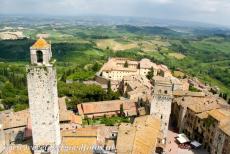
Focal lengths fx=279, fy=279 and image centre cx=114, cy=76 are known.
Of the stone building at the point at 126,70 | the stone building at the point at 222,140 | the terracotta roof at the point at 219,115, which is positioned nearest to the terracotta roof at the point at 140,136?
the stone building at the point at 222,140

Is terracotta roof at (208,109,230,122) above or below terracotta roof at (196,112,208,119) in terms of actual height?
above

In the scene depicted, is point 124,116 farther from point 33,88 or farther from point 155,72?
point 155,72

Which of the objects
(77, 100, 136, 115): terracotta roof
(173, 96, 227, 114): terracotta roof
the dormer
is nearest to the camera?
the dormer

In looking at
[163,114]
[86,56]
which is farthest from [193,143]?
[86,56]

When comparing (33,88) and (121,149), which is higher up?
(33,88)

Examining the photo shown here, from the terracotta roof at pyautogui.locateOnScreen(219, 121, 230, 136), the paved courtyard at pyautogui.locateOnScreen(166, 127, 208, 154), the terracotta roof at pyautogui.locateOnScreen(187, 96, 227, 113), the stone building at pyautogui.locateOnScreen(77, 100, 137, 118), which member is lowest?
the paved courtyard at pyautogui.locateOnScreen(166, 127, 208, 154)

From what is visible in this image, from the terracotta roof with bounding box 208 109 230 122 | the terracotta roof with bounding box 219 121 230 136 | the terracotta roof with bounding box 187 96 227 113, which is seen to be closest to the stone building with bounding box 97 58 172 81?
the terracotta roof with bounding box 187 96 227 113

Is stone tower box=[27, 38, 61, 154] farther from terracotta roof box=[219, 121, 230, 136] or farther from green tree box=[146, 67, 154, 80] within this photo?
green tree box=[146, 67, 154, 80]

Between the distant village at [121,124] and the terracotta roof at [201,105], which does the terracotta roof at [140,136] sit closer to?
the distant village at [121,124]
